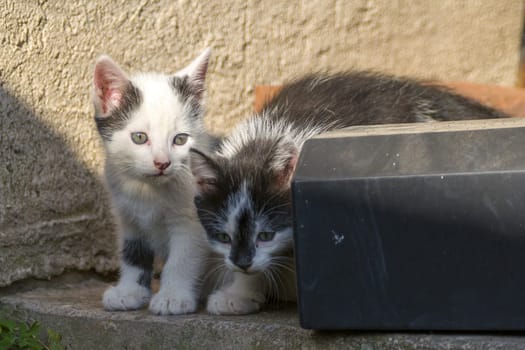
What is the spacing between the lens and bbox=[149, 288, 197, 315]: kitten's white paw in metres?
2.55

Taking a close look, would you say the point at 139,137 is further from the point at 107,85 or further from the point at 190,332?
the point at 190,332

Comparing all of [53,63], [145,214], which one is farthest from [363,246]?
[53,63]

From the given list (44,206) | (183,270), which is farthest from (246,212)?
(44,206)

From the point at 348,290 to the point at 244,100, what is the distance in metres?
1.95

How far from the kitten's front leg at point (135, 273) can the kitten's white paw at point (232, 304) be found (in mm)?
311

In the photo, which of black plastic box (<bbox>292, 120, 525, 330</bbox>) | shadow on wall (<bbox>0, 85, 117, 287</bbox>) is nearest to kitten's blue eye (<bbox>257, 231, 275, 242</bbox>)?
black plastic box (<bbox>292, 120, 525, 330</bbox>)

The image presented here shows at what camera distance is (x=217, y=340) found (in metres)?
2.31

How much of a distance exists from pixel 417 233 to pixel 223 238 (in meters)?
0.79

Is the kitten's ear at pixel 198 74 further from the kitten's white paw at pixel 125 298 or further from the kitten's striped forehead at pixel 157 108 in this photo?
the kitten's white paw at pixel 125 298

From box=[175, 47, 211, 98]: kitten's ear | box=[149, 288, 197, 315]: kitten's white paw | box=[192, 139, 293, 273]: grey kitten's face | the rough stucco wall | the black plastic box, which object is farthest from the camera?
the rough stucco wall

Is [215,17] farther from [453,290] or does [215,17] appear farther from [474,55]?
[453,290]

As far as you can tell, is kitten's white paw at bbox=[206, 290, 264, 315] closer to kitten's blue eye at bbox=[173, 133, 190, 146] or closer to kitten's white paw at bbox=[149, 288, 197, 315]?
kitten's white paw at bbox=[149, 288, 197, 315]

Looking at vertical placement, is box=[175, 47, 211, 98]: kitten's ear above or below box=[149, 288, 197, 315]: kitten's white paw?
above

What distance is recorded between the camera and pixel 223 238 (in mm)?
2516
